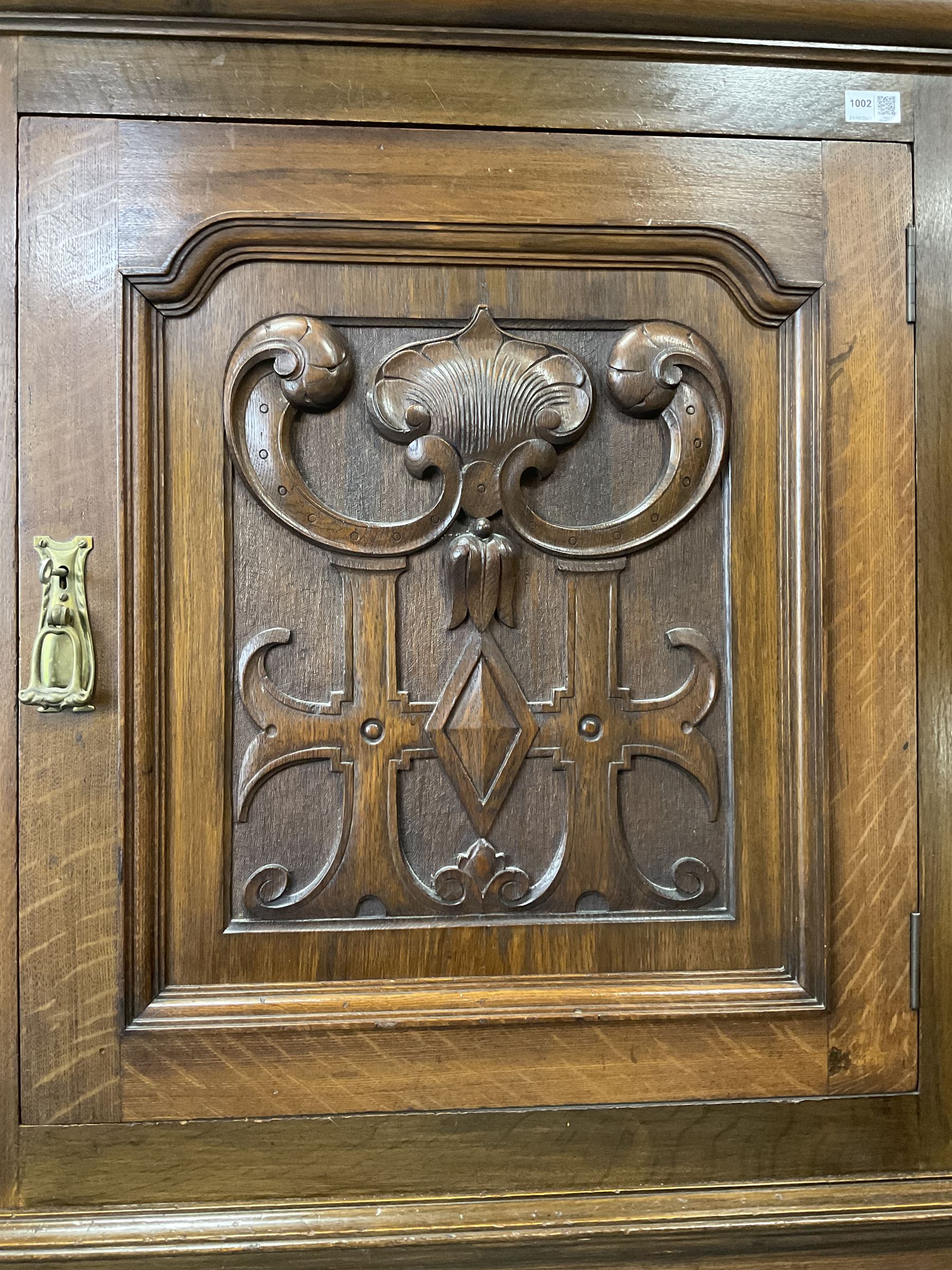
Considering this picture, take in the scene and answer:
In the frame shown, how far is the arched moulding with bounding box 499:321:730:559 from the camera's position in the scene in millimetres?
682

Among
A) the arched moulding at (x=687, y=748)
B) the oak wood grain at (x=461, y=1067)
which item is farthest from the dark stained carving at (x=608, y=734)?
the oak wood grain at (x=461, y=1067)

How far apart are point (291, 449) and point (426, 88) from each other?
0.26 meters

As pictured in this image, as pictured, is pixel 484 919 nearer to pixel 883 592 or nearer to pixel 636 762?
pixel 636 762

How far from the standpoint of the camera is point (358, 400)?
68 centimetres

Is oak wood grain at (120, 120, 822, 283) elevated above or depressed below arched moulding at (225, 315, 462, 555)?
above

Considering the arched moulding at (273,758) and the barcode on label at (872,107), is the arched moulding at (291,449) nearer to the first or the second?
the arched moulding at (273,758)

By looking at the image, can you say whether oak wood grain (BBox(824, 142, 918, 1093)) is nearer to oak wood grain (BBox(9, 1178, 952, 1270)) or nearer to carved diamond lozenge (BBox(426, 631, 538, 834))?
oak wood grain (BBox(9, 1178, 952, 1270))

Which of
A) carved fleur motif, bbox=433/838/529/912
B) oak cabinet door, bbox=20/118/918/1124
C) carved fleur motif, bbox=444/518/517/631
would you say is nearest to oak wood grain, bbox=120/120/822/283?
oak cabinet door, bbox=20/118/918/1124

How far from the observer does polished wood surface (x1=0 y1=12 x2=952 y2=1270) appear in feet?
2.12

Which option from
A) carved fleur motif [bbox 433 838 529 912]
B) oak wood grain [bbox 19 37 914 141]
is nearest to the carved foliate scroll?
carved fleur motif [bbox 433 838 529 912]

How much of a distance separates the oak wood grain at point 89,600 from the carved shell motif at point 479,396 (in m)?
0.19

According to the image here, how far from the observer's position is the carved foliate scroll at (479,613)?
67 cm

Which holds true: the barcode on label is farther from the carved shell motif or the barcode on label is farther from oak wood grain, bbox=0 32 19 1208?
oak wood grain, bbox=0 32 19 1208

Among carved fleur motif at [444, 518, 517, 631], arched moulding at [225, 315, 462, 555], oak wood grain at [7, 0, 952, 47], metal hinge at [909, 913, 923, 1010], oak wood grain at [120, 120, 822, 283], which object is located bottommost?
metal hinge at [909, 913, 923, 1010]
